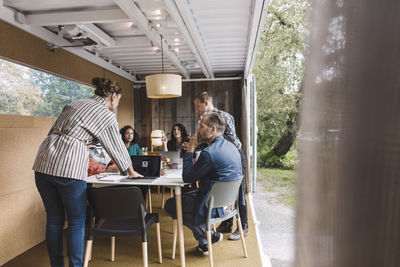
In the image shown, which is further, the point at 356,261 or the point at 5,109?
the point at 5,109

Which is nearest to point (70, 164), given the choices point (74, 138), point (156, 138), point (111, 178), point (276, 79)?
point (74, 138)

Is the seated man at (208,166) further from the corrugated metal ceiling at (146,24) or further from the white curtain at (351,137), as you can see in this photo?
the white curtain at (351,137)

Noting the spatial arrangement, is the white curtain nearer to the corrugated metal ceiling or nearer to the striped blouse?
the striped blouse

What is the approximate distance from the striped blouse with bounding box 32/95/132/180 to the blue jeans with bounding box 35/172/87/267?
0.25 ft

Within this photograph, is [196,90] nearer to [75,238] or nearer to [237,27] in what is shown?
[237,27]

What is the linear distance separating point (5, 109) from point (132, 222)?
1.89 metres

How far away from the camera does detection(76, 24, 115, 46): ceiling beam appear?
345 centimetres

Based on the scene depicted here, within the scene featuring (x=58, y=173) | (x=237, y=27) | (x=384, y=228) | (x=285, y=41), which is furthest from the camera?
(x=285, y=41)

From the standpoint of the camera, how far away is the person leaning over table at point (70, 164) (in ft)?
6.57

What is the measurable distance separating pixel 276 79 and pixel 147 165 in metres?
5.99

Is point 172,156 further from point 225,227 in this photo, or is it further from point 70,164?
point 70,164

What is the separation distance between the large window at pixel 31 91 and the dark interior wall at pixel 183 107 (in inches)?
110

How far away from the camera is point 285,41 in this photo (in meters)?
6.83

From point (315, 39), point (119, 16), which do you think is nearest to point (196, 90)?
point (119, 16)
